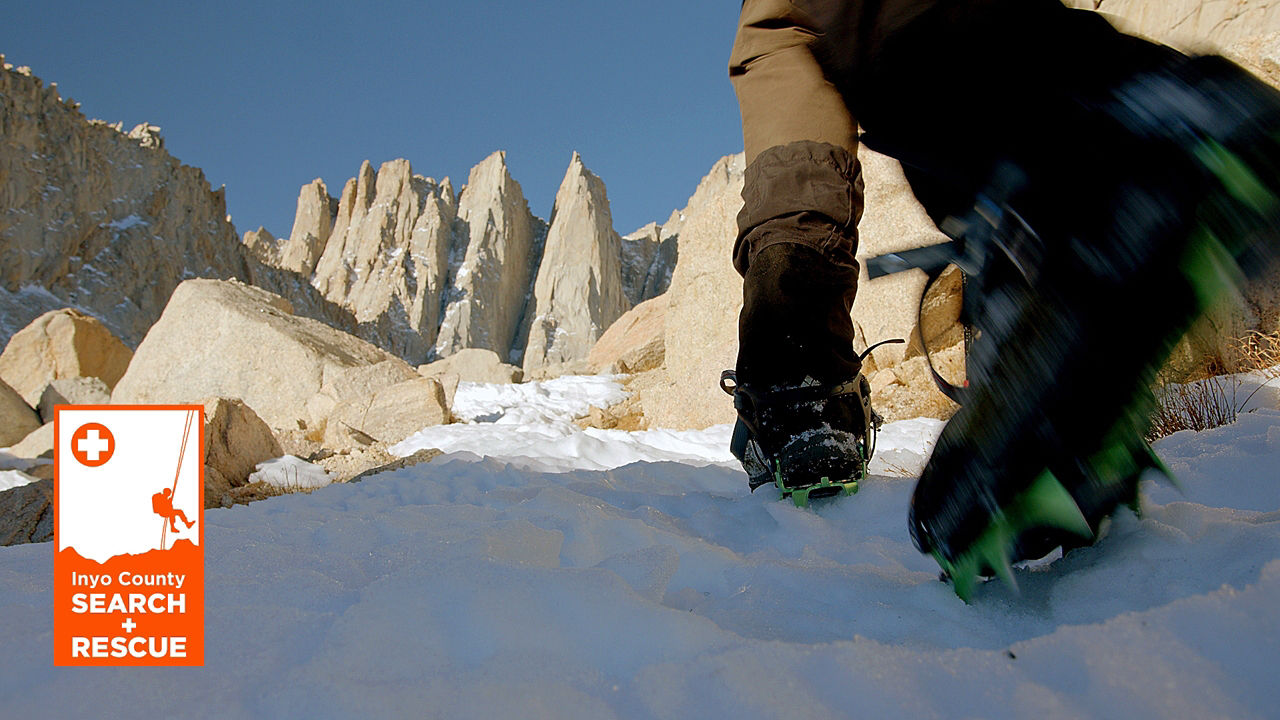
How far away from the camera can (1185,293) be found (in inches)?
20.1

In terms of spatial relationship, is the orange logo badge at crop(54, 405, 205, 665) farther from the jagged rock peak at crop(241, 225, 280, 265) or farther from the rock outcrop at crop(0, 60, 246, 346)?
the jagged rock peak at crop(241, 225, 280, 265)

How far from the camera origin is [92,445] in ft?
2.63

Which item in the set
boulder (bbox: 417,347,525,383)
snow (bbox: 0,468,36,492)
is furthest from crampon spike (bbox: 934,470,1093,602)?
boulder (bbox: 417,347,525,383)

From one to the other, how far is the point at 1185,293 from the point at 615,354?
942 centimetres

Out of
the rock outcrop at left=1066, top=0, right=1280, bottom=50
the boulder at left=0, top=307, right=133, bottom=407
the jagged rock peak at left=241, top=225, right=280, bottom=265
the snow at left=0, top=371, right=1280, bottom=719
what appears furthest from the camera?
the jagged rock peak at left=241, top=225, right=280, bottom=265

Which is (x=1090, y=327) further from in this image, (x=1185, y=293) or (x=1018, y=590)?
(x=1018, y=590)

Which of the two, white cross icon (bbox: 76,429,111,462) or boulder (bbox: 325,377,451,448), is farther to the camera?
boulder (bbox: 325,377,451,448)

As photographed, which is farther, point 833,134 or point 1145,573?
point 833,134

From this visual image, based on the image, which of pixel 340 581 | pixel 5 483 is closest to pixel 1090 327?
pixel 340 581

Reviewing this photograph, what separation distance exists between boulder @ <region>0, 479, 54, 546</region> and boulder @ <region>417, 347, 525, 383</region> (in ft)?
22.0

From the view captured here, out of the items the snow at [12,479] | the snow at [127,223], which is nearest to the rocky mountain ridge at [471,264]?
the snow at [127,223]

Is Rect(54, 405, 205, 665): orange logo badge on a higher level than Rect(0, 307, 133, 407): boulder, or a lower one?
higher

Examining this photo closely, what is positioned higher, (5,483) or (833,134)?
(833,134)

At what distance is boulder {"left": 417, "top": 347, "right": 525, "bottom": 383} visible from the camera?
9.52m
